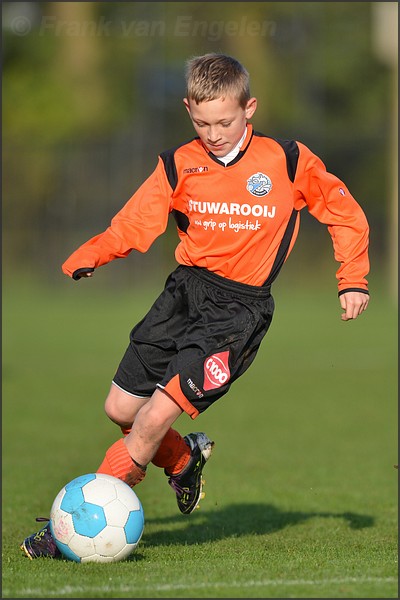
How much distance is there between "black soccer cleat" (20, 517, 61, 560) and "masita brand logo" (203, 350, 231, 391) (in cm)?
117

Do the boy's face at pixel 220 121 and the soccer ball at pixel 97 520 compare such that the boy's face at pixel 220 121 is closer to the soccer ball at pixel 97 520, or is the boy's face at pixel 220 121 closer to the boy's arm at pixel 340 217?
the boy's arm at pixel 340 217

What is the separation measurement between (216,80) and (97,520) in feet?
7.70

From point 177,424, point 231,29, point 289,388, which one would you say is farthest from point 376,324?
point 231,29

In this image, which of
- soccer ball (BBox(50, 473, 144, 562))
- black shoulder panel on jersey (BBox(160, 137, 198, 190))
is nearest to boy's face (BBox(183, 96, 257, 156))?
black shoulder panel on jersey (BBox(160, 137, 198, 190))

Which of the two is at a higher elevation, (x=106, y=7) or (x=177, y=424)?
(x=106, y=7)

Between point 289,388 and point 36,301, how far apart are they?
1312 centimetres

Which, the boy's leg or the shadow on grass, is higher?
the boy's leg

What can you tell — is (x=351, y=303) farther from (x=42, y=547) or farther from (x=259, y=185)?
(x=42, y=547)

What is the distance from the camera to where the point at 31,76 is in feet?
106

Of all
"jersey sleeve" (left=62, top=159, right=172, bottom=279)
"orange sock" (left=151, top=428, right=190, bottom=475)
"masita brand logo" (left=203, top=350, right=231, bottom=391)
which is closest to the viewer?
"masita brand logo" (left=203, top=350, right=231, bottom=391)

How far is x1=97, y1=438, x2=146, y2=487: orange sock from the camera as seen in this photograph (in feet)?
18.2

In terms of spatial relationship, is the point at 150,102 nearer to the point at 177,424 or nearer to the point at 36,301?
the point at 36,301

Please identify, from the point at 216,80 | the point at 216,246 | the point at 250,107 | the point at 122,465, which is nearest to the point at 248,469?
the point at 122,465

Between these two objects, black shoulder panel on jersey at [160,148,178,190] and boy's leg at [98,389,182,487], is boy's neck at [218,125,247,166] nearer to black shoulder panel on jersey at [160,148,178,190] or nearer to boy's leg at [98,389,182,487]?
black shoulder panel on jersey at [160,148,178,190]
